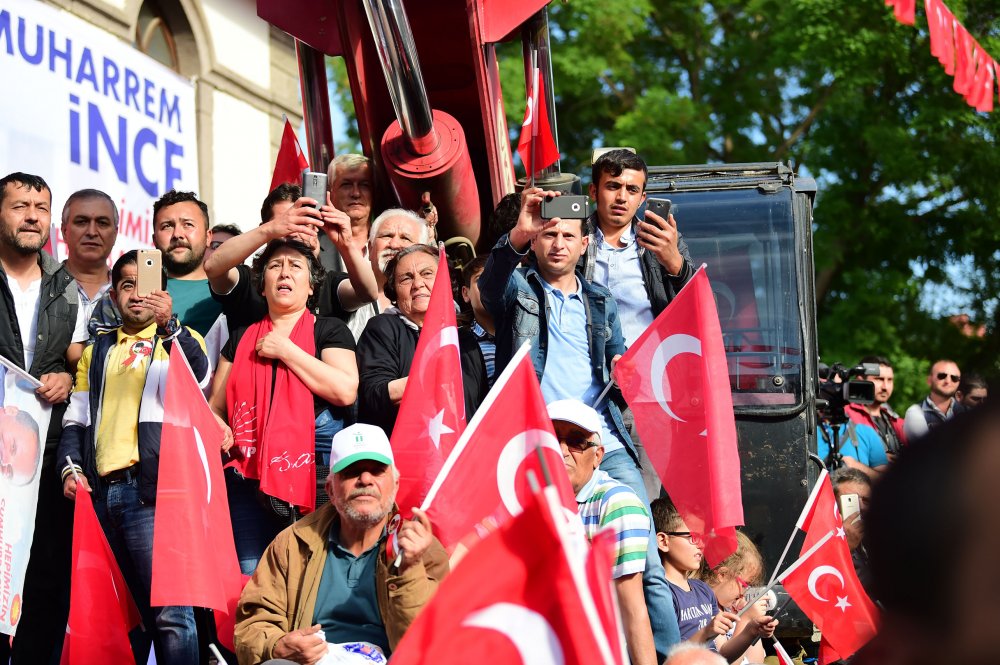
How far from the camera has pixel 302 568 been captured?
4586 mm

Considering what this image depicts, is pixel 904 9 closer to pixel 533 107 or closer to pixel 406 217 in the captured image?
pixel 533 107

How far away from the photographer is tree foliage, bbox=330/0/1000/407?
1761 centimetres

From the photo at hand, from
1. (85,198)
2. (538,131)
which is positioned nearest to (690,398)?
(538,131)

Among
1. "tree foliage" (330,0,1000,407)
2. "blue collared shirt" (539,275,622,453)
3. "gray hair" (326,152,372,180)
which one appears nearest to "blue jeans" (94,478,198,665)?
"blue collared shirt" (539,275,622,453)

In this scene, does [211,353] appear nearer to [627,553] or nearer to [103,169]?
[627,553]

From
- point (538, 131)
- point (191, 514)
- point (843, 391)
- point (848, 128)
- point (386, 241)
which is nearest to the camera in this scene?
point (191, 514)

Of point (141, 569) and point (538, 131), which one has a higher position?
point (538, 131)

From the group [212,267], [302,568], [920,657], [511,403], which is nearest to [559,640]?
[920,657]

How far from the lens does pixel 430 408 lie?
4934 mm

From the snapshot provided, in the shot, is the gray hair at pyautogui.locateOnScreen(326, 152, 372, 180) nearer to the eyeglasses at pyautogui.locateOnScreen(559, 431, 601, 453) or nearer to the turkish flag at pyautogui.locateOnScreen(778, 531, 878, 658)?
the eyeglasses at pyautogui.locateOnScreen(559, 431, 601, 453)

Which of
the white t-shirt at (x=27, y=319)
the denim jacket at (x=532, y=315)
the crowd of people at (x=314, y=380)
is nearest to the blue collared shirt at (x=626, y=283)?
the crowd of people at (x=314, y=380)

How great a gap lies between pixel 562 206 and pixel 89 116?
17.7ft

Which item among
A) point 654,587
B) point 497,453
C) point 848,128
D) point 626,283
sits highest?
point 848,128

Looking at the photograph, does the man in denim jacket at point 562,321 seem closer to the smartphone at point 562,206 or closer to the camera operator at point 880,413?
the smartphone at point 562,206
